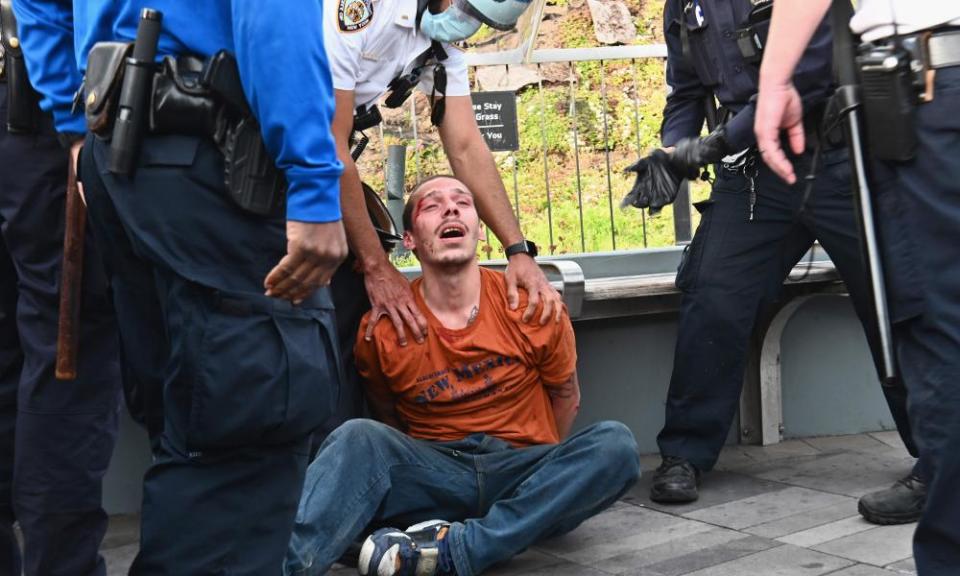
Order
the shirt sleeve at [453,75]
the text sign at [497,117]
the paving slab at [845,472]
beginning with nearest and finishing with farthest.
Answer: the shirt sleeve at [453,75] < the paving slab at [845,472] < the text sign at [497,117]

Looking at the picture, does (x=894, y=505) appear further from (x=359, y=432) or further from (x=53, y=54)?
(x=53, y=54)

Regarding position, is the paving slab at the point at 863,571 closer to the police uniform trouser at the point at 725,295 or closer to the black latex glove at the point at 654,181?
the police uniform trouser at the point at 725,295

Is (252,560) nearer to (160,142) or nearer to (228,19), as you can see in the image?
(160,142)

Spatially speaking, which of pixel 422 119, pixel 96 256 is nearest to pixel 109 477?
pixel 96 256

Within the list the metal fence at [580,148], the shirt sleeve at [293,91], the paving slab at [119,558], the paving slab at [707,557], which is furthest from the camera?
the metal fence at [580,148]

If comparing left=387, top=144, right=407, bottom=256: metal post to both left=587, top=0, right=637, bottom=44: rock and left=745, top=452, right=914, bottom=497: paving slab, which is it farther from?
left=745, top=452, right=914, bottom=497: paving slab

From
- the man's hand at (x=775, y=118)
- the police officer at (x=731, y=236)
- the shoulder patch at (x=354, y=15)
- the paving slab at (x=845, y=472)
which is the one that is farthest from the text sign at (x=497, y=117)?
the man's hand at (x=775, y=118)

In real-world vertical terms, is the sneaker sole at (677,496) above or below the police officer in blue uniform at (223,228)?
below

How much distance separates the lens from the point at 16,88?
2.82 meters

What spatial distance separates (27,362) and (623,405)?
2308 millimetres

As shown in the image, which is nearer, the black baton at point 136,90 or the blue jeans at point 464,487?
the black baton at point 136,90

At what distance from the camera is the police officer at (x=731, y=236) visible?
11.9ft

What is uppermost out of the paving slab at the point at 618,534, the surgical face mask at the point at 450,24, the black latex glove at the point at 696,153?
the surgical face mask at the point at 450,24

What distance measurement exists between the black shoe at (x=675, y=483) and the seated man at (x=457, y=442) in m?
0.41
